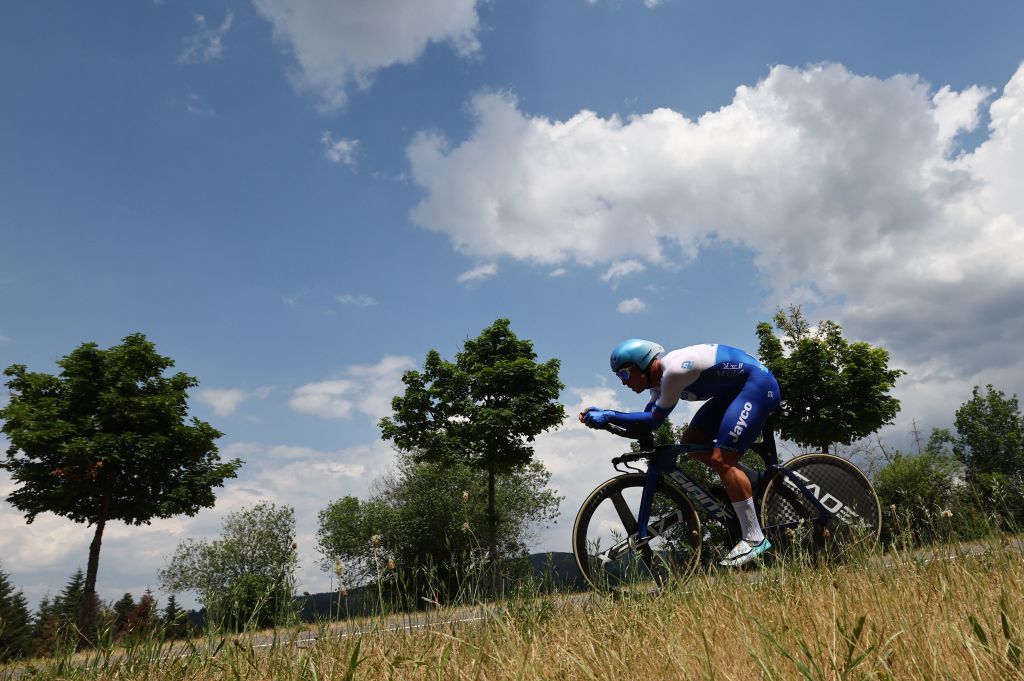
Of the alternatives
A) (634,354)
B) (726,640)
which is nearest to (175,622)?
(726,640)

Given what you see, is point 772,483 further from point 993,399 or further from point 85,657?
point 993,399

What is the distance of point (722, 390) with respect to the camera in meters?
5.61

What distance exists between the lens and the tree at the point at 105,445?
22562 millimetres

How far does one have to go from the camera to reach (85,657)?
3697 mm

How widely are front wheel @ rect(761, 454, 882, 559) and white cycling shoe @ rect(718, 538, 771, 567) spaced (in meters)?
0.41

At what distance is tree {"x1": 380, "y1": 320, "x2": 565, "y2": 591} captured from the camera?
26.2 m

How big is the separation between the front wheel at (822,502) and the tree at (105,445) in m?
21.9

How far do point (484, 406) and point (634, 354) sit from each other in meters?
22.0

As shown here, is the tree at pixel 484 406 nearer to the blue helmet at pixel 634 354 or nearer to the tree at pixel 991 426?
the blue helmet at pixel 634 354

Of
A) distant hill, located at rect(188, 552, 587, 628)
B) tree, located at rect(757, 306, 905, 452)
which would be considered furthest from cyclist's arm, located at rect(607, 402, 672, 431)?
tree, located at rect(757, 306, 905, 452)

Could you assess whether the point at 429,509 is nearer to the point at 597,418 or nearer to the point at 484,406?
the point at 484,406

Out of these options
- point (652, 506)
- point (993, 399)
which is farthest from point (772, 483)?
point (993, 399)

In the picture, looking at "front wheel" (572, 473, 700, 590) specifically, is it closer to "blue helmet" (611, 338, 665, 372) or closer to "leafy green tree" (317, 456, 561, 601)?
"blue helmet" (611, 338, 665, 372)

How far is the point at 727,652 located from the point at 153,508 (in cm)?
2604
